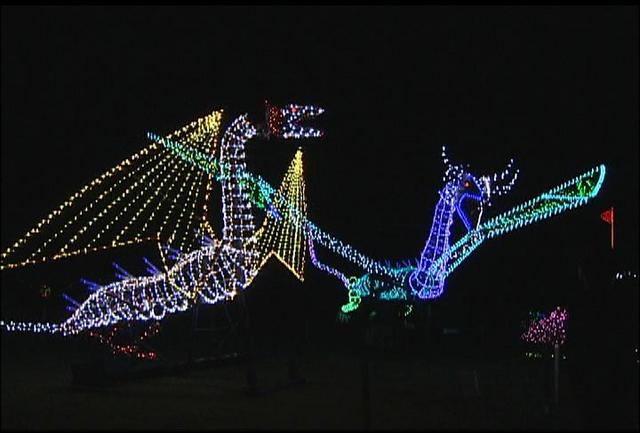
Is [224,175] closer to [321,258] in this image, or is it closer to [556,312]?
[556,312]

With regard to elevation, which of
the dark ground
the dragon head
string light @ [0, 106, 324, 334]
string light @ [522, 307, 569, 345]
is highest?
the dragon head

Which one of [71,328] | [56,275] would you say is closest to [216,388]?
[71,328]

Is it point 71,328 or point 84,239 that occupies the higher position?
point 84,239

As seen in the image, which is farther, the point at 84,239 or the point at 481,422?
the point at 84,239

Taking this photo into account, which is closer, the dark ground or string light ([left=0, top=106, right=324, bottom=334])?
the dark ground

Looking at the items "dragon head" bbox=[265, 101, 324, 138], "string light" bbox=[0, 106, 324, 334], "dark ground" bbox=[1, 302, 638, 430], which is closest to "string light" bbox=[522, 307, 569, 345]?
"dark ground" bbox=[1, 302, 638, 430]

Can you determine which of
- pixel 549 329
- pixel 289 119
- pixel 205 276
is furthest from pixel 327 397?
pixel 549 329

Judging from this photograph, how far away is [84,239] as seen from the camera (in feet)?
61.5

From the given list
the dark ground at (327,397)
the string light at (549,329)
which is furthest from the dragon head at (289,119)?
the string light at (549,329)

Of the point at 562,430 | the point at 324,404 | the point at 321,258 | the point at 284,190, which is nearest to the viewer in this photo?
the point at 562,430

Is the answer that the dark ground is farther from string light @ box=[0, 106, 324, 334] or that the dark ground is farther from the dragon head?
the dragon head

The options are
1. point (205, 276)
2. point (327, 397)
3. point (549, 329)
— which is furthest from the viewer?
point (549, 329)

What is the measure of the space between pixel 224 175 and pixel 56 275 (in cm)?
995

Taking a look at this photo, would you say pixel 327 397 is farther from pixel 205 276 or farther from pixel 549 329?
pixel 549 329
